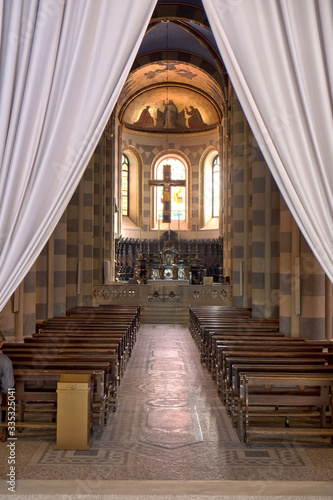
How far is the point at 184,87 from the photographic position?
1340 inches

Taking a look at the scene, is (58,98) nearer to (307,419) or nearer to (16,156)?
(16,156)

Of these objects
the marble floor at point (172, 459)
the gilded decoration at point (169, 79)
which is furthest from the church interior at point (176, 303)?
the gilded decoration at point (169, 79)

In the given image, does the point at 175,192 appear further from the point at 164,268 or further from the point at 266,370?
the point at 266,370

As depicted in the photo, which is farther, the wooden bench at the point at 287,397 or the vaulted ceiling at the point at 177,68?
the vaulted ceiling at the point at 177,68

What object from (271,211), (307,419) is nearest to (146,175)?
(271,211)

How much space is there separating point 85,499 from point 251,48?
12.8ft

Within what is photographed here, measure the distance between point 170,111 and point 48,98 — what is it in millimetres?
32419

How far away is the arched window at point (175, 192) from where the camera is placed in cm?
3619

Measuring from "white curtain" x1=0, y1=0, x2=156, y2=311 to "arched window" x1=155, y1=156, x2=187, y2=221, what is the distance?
3143 cm

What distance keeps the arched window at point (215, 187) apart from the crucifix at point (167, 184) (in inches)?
139

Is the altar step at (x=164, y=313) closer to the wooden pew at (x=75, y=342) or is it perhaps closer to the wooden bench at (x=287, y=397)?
the wooden pew at (x=75, y=342)

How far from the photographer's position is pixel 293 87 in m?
4.36

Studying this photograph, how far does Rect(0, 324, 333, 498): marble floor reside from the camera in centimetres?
416

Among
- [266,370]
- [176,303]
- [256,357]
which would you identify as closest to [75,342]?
[256,357]
